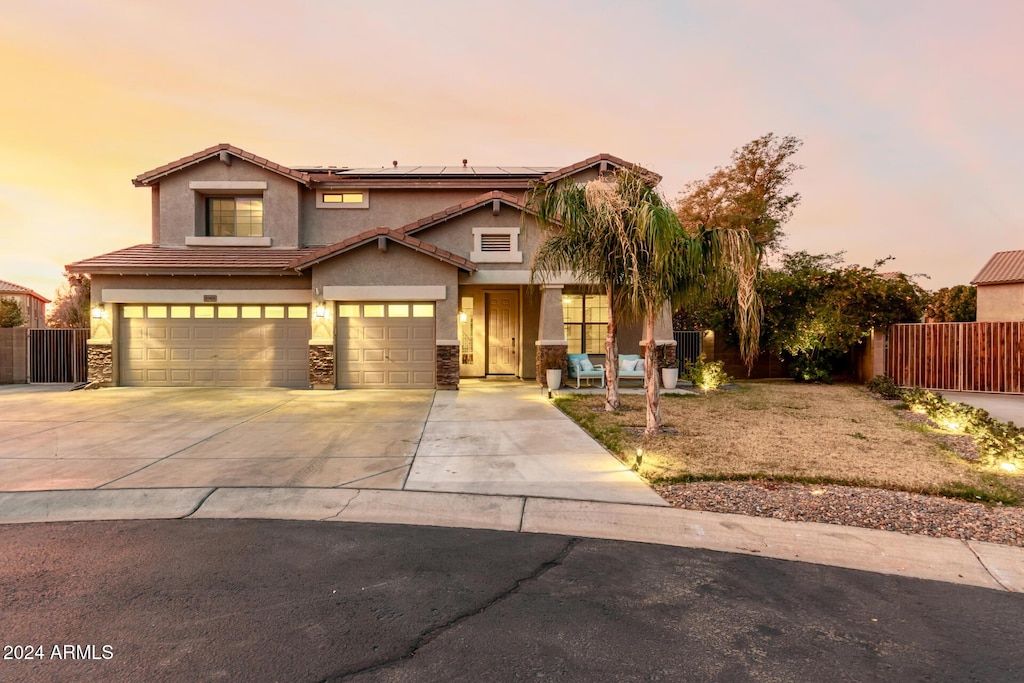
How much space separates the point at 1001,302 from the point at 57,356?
4505 centimetres

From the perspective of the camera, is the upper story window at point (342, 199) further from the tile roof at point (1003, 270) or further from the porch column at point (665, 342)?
the tile roof at point (1003, 270)

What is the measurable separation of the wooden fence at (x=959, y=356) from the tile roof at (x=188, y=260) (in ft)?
63.0

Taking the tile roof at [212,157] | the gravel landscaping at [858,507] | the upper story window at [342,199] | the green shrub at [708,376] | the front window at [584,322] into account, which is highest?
the tile roof at [212,157]

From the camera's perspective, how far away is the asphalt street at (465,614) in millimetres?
2645

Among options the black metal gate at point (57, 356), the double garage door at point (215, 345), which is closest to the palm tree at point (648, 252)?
the double garage door at point (215, 345)

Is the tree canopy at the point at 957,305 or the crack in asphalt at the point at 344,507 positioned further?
the tree canopy at the point at 957,305

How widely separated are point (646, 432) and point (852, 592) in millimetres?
5039

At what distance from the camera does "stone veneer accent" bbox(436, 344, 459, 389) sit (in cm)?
1495

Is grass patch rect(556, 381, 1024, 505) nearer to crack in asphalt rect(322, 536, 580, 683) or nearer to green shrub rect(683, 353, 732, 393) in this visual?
green shrub rect(683, 353, 732, 393)

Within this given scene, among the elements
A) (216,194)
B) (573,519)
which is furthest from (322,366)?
(573,519)

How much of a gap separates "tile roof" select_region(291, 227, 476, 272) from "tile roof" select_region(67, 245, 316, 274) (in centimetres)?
71

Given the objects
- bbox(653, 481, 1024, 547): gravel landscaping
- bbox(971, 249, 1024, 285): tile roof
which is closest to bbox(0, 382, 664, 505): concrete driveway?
bbox(653, 481, 1024, 547): gravel landscaping

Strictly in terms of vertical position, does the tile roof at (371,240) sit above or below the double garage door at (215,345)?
above

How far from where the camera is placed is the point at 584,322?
1675 centimetres
